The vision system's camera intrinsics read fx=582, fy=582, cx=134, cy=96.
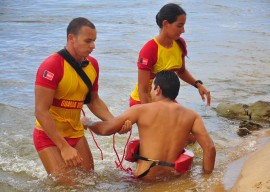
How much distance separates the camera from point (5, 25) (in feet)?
67.5

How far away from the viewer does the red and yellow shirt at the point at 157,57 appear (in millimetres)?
6414

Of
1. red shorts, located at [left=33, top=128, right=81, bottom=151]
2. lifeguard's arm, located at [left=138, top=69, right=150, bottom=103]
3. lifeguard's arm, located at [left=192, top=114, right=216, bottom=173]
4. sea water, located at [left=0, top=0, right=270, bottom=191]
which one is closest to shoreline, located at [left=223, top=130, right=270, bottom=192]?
sea water, located at [left=0, top=0, right=270, bottom=191]

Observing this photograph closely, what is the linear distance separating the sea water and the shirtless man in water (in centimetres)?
30

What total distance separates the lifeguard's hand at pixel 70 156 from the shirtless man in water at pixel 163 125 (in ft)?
1.62

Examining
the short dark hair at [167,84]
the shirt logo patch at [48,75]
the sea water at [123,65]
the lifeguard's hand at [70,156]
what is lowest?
the sea water at [123,65]

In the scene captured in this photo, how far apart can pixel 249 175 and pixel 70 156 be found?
1.62 meters

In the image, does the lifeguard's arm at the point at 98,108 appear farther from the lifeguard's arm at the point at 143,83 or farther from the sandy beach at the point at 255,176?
the sandy beach at the point at 255,176

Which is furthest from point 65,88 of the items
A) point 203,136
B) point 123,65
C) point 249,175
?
point 123,65

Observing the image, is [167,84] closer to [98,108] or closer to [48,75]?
[98,108]

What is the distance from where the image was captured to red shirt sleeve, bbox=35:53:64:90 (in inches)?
205

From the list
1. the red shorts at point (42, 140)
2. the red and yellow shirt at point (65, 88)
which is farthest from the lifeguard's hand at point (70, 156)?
the red and yellow shirt at point (65, 88)

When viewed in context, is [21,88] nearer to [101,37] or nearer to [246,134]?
[246,134]

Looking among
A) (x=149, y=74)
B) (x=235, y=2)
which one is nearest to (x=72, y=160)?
(x=149, y=74)

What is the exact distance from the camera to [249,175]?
5191mm
